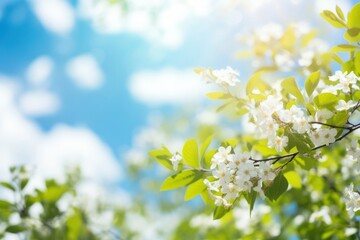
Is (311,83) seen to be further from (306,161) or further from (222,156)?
(222,156)

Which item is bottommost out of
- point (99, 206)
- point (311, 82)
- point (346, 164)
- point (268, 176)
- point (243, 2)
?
point (268, 176)

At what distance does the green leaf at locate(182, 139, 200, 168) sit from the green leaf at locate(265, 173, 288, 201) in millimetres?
278

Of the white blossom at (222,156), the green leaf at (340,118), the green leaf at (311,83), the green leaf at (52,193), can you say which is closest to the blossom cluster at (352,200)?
the green leaf at (340,118)

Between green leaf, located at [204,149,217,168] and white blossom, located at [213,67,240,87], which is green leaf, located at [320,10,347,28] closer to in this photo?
white blossom, located at [213,67,240,87]

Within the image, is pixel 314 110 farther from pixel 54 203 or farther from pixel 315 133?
pixel 54 203

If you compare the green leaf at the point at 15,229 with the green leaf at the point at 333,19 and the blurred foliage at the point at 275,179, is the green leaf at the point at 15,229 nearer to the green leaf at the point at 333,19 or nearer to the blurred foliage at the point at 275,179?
the blurred foliage at the point at 275,179

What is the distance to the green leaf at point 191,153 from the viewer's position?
4.86 ft

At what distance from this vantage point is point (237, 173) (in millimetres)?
1289

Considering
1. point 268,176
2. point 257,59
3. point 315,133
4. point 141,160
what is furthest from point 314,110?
point 141,160

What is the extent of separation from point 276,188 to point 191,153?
33 centimetres

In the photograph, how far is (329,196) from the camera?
2.30 metres

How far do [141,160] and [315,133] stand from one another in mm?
8142

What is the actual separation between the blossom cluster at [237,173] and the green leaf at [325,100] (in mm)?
259

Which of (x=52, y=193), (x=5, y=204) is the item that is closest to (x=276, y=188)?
(x=52, y=193)
